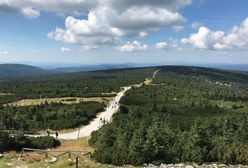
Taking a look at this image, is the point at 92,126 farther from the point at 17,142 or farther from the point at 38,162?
the point at 38,162

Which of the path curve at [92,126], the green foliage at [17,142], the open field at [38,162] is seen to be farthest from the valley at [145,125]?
the green foliage at [17,142]

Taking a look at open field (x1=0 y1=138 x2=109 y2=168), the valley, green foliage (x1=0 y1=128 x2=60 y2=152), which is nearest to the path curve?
the valley

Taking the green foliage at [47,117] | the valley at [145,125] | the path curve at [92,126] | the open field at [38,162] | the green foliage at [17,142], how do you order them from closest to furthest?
1. the open field at [38,162]
2. the valley at [145,125]
3. the green foliage at [17,142]
4. the path curve at [92,126]
5. the green foliage at [47,117]

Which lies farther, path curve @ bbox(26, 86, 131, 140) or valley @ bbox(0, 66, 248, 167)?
path curve @ bbox(26, 86, 131, 140)

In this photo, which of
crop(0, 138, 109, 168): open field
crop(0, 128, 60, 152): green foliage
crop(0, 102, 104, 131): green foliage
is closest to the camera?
crop(0, 138, 109, 168): open field

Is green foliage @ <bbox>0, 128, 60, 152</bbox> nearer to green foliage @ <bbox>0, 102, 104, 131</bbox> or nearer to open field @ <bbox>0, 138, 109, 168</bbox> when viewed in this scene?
open field @ <bbox>0, 138, 109, 168</bbox>

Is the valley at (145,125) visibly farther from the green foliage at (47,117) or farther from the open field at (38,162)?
the open field at (38,162)

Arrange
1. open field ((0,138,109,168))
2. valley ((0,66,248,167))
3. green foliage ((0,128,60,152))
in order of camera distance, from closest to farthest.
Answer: open field ((0,138,109,168)) < valley ((0,66,248,167)) < green foliage ((0,128,60,152))

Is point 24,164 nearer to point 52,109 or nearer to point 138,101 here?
point 52,109

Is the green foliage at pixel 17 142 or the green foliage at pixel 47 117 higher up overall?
the green foliage at pixel 17 142

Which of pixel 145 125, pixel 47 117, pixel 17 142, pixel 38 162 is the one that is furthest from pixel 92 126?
pixel 38 162

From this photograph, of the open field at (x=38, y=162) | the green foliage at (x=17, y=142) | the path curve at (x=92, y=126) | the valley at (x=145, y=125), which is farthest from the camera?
the path curve at (x=92, y=126)
